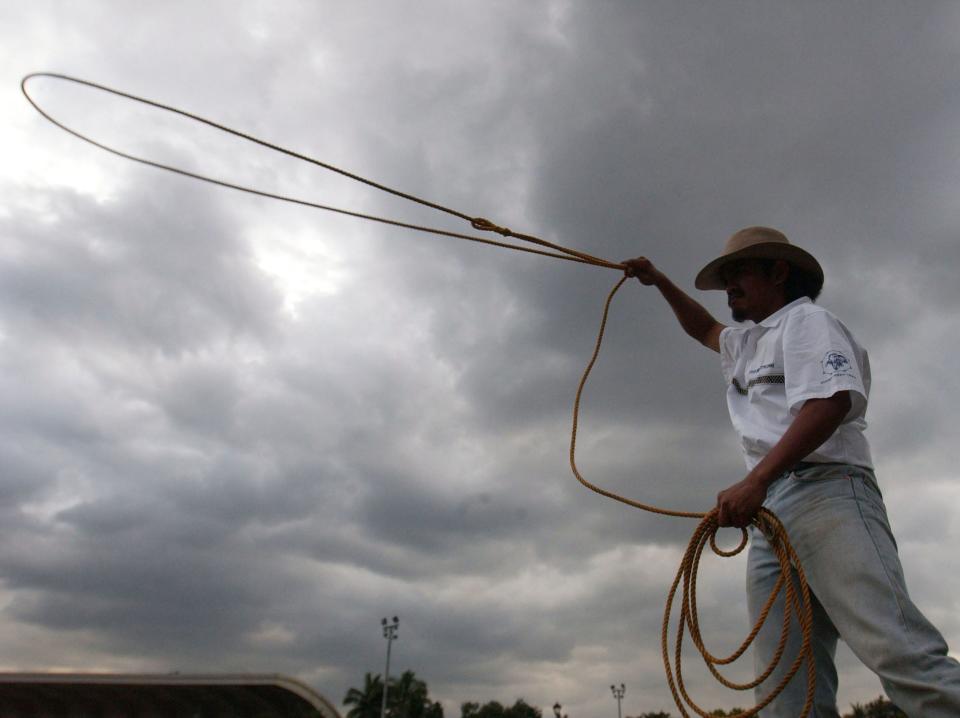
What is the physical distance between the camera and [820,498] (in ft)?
8.57

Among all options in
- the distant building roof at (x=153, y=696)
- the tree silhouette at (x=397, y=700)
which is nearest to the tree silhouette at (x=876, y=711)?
the distant building roof at (x=153, y=696)

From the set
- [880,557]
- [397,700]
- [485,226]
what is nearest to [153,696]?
[397,700]

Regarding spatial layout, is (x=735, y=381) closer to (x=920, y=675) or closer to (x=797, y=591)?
(x=797, y=591)

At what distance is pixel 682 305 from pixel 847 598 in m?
1.87

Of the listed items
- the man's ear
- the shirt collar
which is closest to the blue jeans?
the shirt collar

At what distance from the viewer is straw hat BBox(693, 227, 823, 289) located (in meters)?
3.21

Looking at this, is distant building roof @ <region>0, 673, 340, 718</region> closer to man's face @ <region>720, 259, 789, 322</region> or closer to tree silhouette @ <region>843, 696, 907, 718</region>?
tree silhouette @ <region>843, 696, 907, 718</region>

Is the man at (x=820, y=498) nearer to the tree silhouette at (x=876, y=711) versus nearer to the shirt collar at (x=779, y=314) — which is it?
the shirt collar at (x=779, y=314)

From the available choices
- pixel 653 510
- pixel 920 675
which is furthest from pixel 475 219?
pixel 920 675

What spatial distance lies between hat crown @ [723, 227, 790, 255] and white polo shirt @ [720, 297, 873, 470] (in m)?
0.34

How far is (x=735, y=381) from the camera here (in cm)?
315

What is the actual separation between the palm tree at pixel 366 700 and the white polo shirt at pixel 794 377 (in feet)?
232

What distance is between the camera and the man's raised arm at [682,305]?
392 cm

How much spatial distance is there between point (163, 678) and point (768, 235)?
43.9 meters
